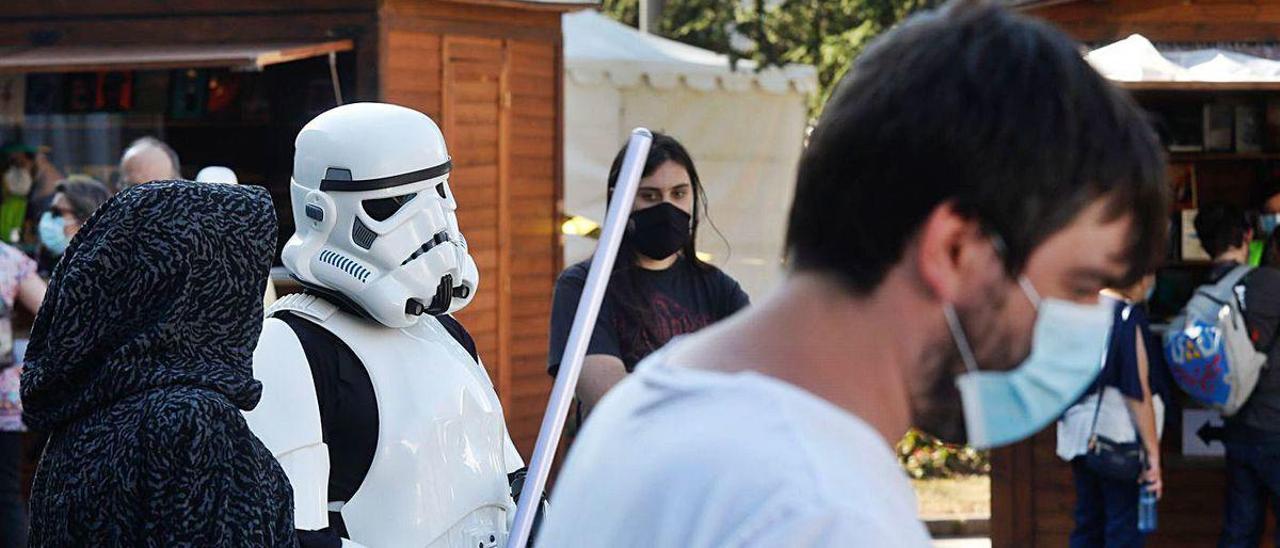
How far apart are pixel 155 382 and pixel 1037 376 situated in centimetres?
158

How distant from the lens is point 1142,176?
4.66ft

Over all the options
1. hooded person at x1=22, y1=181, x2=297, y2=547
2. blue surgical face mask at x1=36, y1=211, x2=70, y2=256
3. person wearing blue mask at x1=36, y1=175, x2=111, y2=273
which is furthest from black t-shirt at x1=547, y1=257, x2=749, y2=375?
blue surgical face mask at x1=36, y1=211, x2=70, y2=256

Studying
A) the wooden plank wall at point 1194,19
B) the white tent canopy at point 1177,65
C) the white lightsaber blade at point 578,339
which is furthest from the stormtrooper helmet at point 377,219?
the wooden plank wall at point 1194,19

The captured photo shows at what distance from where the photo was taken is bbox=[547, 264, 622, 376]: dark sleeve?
4656 mm

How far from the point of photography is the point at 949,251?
1.37m

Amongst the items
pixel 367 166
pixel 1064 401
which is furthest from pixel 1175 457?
pixel 1064 401

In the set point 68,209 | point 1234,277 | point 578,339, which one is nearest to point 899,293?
point 578,339

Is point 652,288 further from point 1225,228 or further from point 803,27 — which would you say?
point 803,27

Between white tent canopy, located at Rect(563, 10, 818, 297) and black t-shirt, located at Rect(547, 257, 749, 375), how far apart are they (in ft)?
24.2

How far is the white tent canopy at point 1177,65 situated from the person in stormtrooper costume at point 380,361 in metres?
4.60

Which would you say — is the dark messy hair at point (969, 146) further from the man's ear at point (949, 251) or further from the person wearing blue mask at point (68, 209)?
the person wearing blue mask at point (68, 209)

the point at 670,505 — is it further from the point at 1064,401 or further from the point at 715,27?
the point at 715,27

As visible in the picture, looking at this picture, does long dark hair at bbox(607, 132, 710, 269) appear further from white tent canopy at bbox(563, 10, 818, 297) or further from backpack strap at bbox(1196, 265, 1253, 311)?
white tent canopy at bbox(563, 10, 818, 297)

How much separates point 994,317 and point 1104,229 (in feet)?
0.37
